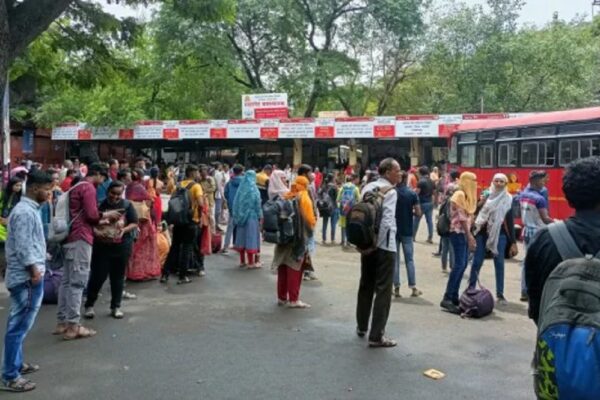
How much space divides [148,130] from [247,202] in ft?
67.6

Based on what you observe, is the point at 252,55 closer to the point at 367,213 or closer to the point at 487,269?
the point at 487,269

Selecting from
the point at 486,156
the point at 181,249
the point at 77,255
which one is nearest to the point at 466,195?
the point at 181,249

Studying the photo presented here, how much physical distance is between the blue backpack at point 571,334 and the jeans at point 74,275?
14.7 feet

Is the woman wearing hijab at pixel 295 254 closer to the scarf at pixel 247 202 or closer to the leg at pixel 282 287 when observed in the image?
the leg at pixel 282 287

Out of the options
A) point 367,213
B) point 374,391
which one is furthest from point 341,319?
point 374,391

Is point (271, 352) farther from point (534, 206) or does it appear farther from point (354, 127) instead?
point (354, 127)

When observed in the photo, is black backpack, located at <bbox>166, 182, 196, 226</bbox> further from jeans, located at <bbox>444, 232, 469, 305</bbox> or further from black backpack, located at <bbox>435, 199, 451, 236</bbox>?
jeans, located at <bbox>444, 232, 469, 305</bbox>

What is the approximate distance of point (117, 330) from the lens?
19.3 ft

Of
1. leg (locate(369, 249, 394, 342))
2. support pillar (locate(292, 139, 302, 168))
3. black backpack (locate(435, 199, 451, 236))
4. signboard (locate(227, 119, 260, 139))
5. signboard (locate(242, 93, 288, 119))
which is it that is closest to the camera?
leg (locate(369, 249, 394, 342))

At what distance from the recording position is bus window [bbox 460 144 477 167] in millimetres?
16922

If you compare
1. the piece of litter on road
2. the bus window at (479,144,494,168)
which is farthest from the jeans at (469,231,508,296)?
the bus window at (479,144,494,168)

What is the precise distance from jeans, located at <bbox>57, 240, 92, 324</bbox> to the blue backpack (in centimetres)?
447

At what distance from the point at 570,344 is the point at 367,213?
3.22 meters

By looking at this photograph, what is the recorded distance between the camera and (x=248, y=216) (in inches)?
360
